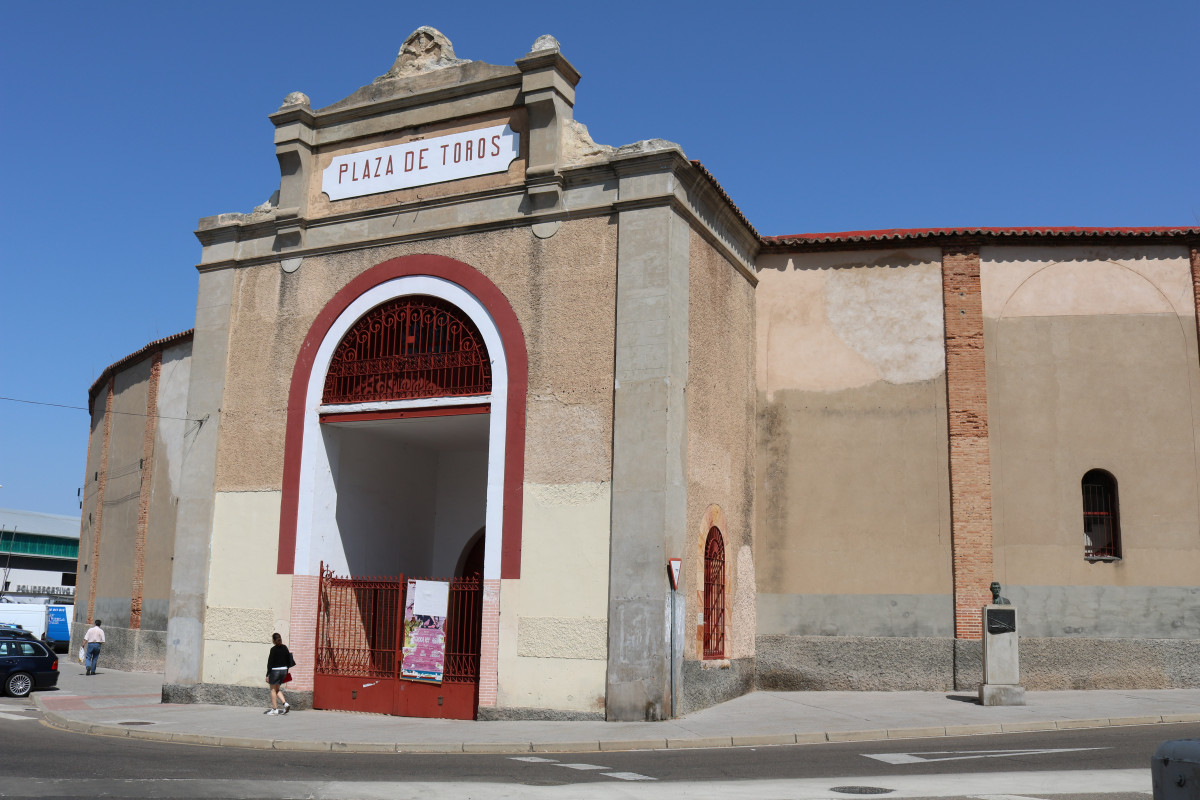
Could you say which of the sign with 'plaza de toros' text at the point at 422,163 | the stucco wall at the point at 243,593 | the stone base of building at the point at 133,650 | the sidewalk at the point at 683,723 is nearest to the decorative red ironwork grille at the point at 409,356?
the sign with 'plaza de toros' text at the point at 422,163

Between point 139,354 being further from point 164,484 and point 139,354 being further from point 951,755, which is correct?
point 951,755

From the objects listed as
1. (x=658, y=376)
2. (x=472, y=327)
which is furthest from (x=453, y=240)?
(x=658, y=376)

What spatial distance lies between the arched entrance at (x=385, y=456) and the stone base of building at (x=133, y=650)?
345 inches

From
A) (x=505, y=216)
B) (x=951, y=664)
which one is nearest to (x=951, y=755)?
(x=951, y=664)

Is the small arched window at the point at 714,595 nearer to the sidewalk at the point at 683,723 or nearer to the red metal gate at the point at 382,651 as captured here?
the sidewalk at the point at 683,723

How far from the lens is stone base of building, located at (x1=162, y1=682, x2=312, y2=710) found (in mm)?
15977

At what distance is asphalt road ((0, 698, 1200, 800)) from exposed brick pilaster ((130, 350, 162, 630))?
1245cm

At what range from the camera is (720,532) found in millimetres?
16078

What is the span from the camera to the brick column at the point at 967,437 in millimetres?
16594

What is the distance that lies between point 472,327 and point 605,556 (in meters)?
4.15

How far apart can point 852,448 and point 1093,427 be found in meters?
3.82

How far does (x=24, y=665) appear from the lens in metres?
19.6

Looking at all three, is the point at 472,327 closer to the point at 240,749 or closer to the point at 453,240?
the point at 453,240

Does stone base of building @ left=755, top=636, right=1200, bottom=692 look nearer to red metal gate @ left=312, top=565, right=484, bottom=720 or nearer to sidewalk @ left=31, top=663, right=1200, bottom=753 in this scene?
sidewalk @ left=31, top=663, right=1200, bottom=753
